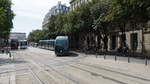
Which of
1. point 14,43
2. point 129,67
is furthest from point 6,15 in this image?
point 129,67

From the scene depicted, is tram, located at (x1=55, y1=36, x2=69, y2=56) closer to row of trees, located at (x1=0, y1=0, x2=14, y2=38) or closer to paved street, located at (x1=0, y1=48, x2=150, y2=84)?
row of trees, located at (x1=0, y1=0, x2=14, y2=38)

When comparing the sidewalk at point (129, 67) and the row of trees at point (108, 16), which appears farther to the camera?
the row of trees at point (108, 16)

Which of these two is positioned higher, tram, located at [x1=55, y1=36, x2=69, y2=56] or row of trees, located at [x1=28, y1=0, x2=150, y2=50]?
row of trees, located at [x1=28, y1=0, x2=150, y2=50]

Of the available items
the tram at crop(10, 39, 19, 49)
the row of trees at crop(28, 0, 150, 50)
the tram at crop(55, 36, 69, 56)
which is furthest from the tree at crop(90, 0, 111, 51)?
the tram at crop(10, 39, 19, 49)

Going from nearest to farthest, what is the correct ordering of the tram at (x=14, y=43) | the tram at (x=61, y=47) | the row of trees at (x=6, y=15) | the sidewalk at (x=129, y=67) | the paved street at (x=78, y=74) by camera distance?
Result: the paved street at (x=78, y=74) < the sidewalk at (x=129, y=67) < the tram at (x=61, y=47) < the row of trees at (x=6, y=15) < the tram at (x=14, y=43)

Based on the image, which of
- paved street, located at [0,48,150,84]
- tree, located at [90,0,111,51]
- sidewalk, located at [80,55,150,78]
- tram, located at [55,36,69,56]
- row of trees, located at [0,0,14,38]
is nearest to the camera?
paved street, located at [0,48,150,84]

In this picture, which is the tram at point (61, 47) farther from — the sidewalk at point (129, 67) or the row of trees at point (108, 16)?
the sidewalk at point (129, 67)

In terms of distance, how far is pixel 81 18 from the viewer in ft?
156

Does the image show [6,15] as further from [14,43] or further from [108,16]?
[108,16]

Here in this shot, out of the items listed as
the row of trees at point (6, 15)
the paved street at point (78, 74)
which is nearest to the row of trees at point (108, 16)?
the paved street at point (78, 74)

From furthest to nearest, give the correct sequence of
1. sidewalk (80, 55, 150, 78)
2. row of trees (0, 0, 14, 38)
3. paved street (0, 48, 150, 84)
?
row of trees (0, 0, 14, 38) → sidewalk (80, 55, 150, 78) → paved street (0, 48, 150, 84)

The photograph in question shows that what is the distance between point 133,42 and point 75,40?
33284 mm

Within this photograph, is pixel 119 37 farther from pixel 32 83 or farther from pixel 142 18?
pixel 32 83

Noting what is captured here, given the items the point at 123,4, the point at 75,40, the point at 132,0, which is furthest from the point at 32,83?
the point at 75,40
